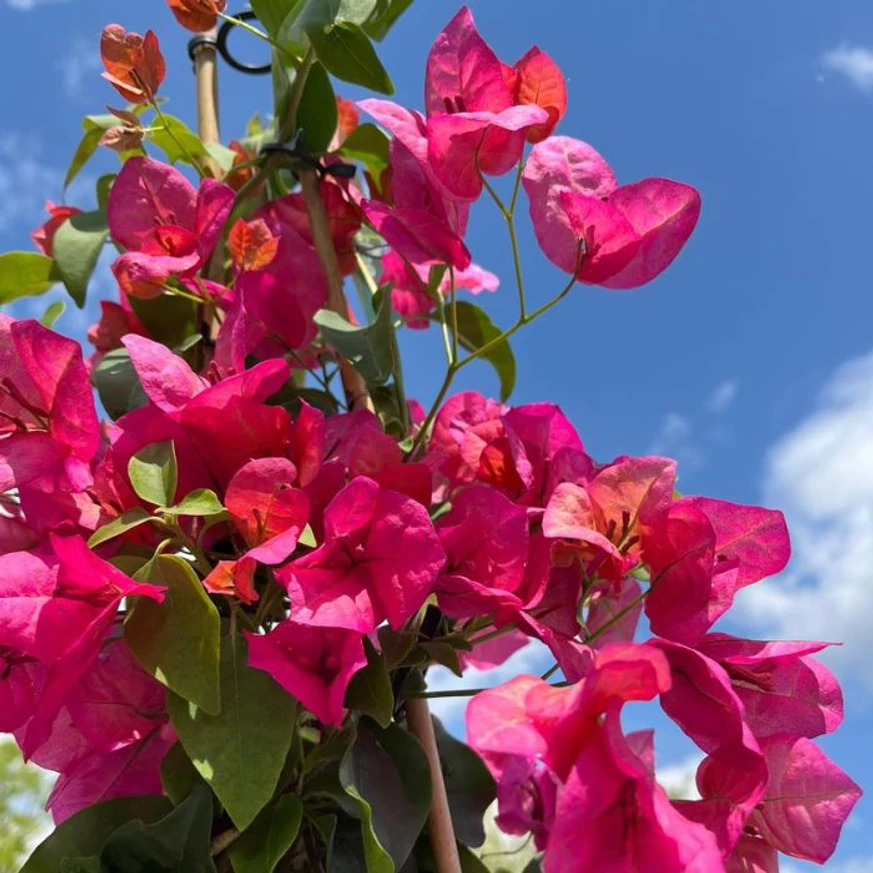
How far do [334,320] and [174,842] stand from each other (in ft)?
0.94

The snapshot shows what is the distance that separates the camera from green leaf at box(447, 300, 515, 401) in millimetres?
759

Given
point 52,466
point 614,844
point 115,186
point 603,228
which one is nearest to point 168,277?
point 115,186

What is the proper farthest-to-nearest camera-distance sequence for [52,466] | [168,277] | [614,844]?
[168,277]
[52,466]
[614,844]

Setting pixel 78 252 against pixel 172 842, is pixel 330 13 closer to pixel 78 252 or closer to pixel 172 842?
pixel 78 252

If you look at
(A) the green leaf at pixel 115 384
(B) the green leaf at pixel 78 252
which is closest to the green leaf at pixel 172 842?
(A) the green leaf at pixel 115 384

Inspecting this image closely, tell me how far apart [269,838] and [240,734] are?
66 mm

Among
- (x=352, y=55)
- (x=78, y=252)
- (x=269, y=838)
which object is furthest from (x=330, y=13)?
(x=269, y=838)

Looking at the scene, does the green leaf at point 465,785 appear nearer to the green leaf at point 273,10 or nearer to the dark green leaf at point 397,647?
the dark green leaf at point 397,647

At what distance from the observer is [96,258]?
2.19 feet

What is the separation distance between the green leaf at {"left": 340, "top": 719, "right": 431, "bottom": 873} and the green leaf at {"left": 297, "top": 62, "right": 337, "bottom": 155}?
1.28 ft

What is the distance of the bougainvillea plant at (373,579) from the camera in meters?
0.41

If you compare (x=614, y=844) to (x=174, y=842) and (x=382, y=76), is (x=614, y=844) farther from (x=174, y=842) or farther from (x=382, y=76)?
(x=382, y=76)

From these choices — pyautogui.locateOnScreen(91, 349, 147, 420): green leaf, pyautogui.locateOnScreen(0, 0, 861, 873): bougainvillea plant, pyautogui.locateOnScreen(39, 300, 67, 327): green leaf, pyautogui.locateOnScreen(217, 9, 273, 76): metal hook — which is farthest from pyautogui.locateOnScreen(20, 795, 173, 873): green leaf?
pyautogui.locateOnScreen(217, 9, 273, 76): metal hook

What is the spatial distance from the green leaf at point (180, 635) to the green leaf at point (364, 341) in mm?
185
